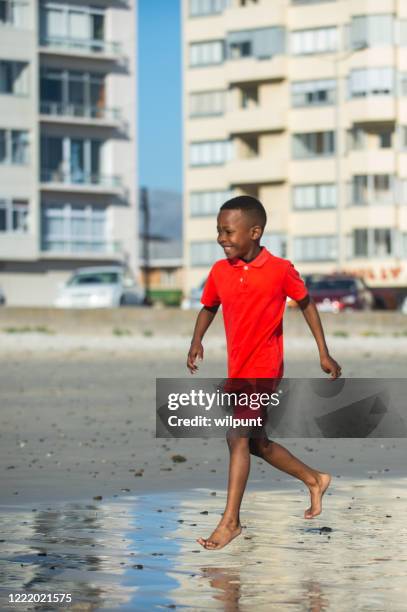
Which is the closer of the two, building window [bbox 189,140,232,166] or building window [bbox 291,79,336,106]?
building window [bbox 291,79,336,106]

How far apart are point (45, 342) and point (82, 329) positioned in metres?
2.80

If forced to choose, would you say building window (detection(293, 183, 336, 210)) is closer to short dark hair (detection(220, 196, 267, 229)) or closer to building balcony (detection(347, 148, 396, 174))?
building balcony (detection(347, 148, 396, 174))

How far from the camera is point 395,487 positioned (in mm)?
11703

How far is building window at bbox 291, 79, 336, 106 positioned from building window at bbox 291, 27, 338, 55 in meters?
1.70

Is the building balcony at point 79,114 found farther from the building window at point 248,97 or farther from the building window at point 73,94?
the building window at point 248,97

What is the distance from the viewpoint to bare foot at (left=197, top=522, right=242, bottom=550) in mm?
8391

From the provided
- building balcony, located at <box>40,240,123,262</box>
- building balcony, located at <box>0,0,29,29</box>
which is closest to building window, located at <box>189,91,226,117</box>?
building balcony, located at <box>40,240,123,262</box>

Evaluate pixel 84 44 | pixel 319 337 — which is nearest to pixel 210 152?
pixel 84 44

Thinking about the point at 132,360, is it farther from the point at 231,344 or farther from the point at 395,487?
the point at 231,344

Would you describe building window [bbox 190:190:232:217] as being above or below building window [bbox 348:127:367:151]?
below

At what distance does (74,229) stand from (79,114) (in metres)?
5.65

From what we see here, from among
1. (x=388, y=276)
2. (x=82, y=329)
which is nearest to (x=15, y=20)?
(x=388, y=276)

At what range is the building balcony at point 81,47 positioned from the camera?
86.4 meters

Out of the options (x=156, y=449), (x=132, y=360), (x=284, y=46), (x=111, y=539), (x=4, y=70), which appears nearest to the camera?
(x=111, y=539)
